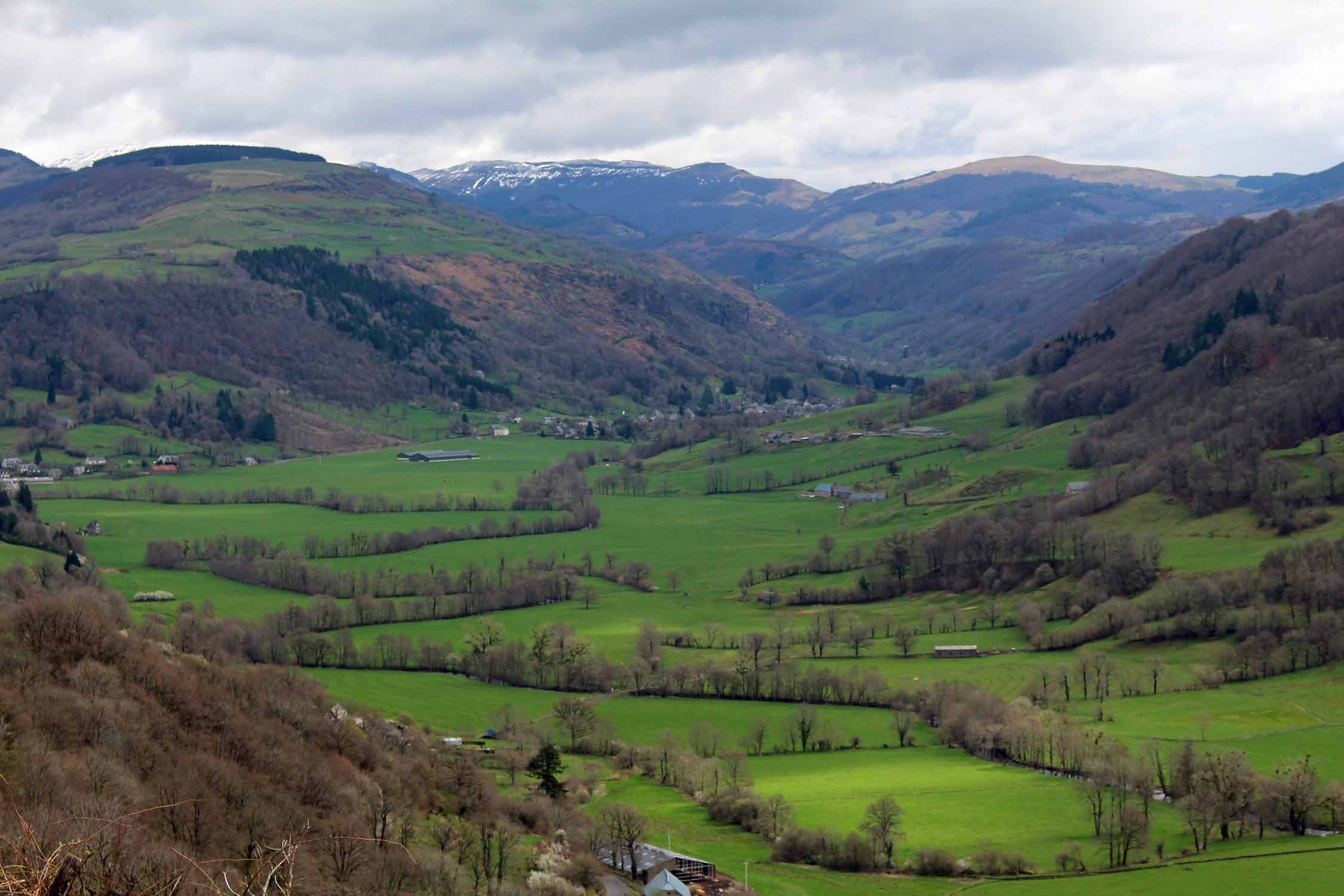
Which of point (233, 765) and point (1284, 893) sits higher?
point (233, 765)

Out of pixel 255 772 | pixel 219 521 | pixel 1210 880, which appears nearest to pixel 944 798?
pixel 1210 880

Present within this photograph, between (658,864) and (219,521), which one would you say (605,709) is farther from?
(219,521)

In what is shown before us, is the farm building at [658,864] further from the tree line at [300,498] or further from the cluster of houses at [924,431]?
the cluster of houses at [924,431]

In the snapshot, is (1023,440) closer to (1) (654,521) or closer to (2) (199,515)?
(1) (654,521)

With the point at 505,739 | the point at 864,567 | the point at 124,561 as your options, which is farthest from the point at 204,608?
the point at 864,567

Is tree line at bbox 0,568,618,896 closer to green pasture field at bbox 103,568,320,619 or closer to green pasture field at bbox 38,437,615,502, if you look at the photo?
green pasture field at bbox 103,568,320,619

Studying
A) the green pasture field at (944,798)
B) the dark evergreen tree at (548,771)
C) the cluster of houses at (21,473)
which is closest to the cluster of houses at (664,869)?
the dark evergreen tree at (548,771)
